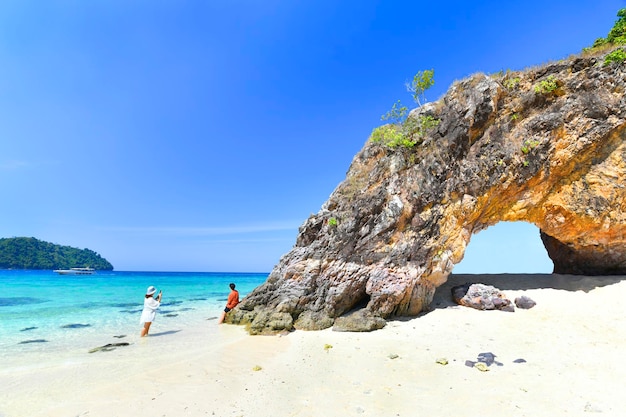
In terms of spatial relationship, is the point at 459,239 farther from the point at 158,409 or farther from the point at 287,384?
the point at 158,409

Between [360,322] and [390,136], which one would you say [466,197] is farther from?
[360,322]

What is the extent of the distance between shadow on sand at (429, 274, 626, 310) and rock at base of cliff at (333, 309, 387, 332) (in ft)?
10.3

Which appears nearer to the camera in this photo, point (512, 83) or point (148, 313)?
point (148, 313)

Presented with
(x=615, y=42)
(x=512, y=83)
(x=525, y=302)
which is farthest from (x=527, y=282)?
(x=615, y=42)

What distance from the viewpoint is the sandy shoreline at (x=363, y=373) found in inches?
195

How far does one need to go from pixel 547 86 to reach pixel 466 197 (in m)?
6.29

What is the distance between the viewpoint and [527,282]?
13641 mm

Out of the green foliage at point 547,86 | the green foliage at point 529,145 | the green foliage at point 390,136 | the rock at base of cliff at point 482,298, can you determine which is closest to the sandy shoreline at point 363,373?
the rock at base of cliff at point 482,298

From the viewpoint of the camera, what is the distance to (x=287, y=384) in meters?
6.01

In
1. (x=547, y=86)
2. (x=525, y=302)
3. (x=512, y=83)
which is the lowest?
(x=525, y=302)

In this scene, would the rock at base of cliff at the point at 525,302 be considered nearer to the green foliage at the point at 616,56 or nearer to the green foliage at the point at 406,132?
the green foliage at the point at 406,132

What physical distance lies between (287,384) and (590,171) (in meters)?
15.1

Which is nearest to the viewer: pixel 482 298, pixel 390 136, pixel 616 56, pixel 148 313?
pixel 148 313

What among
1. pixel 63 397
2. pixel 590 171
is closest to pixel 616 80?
pixel 590 171
